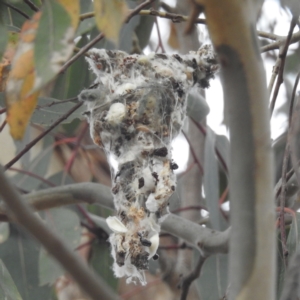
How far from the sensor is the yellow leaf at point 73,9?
0.68m

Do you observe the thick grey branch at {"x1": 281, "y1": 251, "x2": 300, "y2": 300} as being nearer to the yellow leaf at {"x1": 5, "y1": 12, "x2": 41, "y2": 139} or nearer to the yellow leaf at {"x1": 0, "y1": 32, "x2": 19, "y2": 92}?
the yellow leaf at {"x1": 5, "y1": 12, "x2": 41, "y2": 139}

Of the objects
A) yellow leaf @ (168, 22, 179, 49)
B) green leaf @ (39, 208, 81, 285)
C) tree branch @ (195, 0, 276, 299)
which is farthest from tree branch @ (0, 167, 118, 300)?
yellow leaf @ (168, 22, 179, 49)

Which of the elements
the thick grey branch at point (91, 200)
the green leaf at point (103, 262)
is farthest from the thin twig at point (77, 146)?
the thick grey branch at point (91, 200)

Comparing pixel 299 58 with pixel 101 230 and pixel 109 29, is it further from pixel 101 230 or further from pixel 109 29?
pixel 109 29

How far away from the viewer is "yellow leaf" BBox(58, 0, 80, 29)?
681 millimetres

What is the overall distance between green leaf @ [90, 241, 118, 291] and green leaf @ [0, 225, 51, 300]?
0.86 ft

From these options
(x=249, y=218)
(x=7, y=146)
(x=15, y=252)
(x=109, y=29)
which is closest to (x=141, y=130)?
(x=109, y=29)

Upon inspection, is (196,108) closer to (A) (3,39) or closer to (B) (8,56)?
(B) (8,56)

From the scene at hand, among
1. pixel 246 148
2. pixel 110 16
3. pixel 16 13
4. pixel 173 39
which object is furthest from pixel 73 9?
pixel 173 39

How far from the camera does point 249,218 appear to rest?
0.56m

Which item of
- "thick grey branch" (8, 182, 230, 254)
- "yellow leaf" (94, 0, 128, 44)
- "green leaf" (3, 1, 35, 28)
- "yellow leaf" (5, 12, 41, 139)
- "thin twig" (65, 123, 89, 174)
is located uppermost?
"green leaf" (3, 1, 35, 28)

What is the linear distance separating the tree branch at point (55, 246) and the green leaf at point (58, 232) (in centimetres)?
97

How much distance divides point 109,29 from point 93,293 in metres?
0.33

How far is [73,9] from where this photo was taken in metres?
0.68
